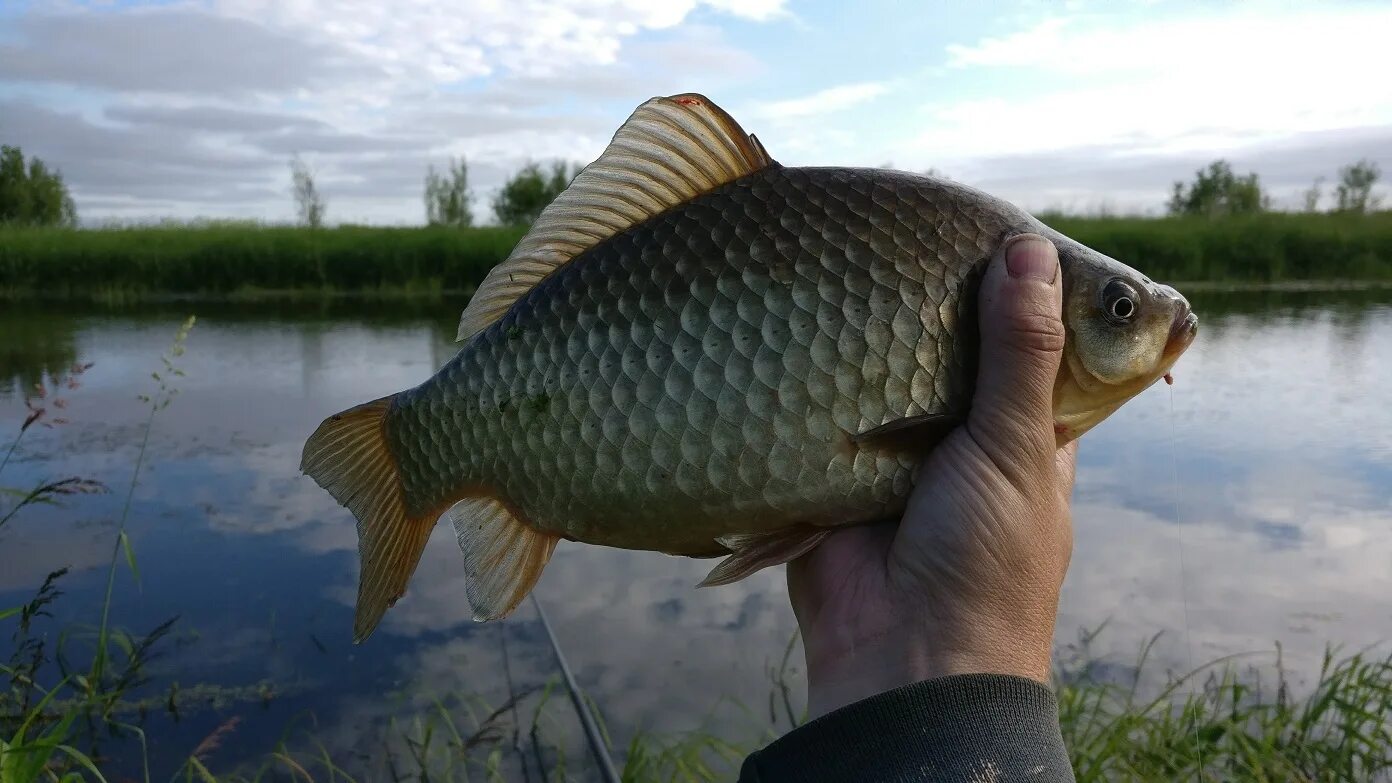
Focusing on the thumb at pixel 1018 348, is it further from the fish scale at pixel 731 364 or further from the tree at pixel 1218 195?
the tree at pixel 1218 195

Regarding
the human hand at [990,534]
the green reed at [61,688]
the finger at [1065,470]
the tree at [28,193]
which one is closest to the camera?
the human hand at [990,534]

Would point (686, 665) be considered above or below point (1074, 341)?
below

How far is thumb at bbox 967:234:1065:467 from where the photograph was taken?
4.40 ft

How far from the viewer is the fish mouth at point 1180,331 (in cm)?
145

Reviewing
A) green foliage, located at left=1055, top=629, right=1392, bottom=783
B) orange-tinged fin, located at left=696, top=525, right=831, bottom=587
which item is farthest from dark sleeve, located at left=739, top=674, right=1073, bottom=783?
green foliage, located at left=1055, top=629, right=1392, bottom=783

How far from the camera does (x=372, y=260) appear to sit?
20953 millimetres

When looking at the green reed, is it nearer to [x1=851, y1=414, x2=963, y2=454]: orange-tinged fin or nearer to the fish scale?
the fish scale

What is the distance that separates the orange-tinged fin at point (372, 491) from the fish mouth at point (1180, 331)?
1217 mm

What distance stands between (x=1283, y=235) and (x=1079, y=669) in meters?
21.9

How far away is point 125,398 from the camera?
912 centimetres

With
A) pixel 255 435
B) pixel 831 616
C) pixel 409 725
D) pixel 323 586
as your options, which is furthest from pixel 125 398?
pixel 831 616

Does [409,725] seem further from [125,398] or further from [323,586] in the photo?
[125,398]

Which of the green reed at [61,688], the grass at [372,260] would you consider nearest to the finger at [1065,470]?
the green reed at [61,688]

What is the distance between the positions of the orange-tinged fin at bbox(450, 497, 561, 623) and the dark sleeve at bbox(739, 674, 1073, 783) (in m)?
0.50
